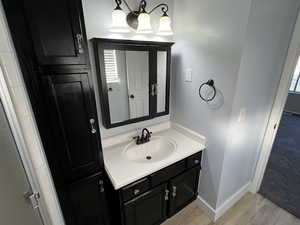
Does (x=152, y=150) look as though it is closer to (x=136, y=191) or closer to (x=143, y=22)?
(x=136, y=191)

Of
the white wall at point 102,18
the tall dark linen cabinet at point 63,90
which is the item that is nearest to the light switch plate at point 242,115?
the white wall at point 102,18

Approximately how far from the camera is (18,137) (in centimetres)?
77

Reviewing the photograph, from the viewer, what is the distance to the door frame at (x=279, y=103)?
1431 millimetres

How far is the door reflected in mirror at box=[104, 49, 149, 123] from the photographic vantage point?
1.37 meters

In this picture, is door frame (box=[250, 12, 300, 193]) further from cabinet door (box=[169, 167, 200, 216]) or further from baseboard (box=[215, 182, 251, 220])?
cabinet door (box=[169, 167, 200, 216])

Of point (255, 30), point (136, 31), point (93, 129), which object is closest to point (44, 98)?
point (93, 129)

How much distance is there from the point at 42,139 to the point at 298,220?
2520 mm

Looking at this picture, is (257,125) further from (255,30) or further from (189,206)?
(189,206)

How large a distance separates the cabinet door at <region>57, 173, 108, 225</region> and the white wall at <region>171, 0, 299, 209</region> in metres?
1.05

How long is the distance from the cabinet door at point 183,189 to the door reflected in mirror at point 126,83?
0.75m

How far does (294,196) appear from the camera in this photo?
6.26ft

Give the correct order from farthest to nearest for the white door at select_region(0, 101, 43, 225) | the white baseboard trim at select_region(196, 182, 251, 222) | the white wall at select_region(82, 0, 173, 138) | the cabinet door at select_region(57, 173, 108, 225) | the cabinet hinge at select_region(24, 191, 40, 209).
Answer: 1. the white baseboard trim at select_region(196, 182, 251, 222)
2. the white wall at select_region(82, 0, 173, 138)
3. the cabinet door at select_region(57, 173, 108, 225)
4. the cabinet hinge at select_region(24, 191, 40, 209)
5. the white door at select_region(0, 101, 43, 225)

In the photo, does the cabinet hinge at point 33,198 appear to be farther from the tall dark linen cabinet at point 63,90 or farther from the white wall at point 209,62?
the white wall at point 209,62

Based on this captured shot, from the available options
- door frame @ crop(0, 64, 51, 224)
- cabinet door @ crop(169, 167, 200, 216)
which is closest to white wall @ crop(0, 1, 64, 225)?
door frame @ crop(0, 64, 51, 224)
